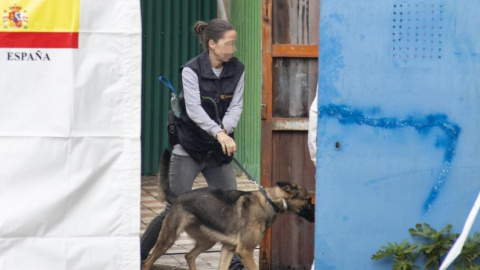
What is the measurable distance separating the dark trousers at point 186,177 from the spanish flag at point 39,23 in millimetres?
2003

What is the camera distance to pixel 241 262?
7.96m

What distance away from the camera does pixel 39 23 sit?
229 inches

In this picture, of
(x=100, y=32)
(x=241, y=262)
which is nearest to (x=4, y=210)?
(x=100, y=32)

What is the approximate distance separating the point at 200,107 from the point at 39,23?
1.81 metres

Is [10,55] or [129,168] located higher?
[10,55]

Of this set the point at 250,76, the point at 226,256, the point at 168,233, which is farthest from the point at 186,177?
the point at 250,76

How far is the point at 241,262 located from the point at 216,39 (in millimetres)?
1786

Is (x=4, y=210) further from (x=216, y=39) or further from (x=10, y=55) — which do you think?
(x=216, y=39)

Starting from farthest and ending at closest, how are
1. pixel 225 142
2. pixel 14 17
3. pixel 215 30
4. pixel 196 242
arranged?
pixel 196 242 < pixel 215 30 < pixel 225 142 < pixel 14 17

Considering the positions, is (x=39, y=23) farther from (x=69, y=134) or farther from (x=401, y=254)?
(x=401, y=254)

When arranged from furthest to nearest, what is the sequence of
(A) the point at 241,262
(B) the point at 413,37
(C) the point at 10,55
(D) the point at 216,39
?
1. (A) the point at 241,262
2. (D) the point at 216,39
3. (B) the point at 413,37
4. (C) the point at 10,55

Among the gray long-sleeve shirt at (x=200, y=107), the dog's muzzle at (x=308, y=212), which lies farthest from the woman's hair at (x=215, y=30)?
the dog's muzzle at (x=308, y=212)

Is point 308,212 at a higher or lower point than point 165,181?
lower

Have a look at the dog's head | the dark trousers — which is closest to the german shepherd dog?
the dog's head
